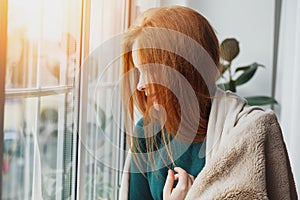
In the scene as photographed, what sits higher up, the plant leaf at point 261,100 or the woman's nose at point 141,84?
the woman's nose at point 141,84

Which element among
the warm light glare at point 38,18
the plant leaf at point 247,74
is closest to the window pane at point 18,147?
the warm light glare at point 38,18

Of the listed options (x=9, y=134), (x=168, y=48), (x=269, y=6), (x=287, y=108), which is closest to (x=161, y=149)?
(x=168, y=48)

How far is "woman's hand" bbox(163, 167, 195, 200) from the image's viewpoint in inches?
46.1

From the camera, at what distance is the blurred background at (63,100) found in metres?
0.99

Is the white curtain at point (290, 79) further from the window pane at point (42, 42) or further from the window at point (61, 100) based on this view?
the window pane at point (42, 42)

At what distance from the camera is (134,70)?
46.5 inches

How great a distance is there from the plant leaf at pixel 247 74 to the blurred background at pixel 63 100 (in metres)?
0.20

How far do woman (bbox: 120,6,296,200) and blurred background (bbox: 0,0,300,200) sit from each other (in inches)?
6.3

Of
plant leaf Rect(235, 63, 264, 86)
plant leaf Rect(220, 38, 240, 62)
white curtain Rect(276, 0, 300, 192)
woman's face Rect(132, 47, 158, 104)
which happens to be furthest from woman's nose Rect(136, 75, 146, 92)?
plant leaf Rect(235, 63, 264, 86)

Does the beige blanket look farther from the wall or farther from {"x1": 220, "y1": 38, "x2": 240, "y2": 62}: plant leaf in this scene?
the wall

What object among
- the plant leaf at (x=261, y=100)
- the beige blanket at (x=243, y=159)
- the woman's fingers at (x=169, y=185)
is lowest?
the woman's fingers at (x=169, y=185)

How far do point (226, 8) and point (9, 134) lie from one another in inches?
57.8

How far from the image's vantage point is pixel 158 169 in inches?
49.7

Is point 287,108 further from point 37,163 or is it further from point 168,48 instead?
point 37,163
